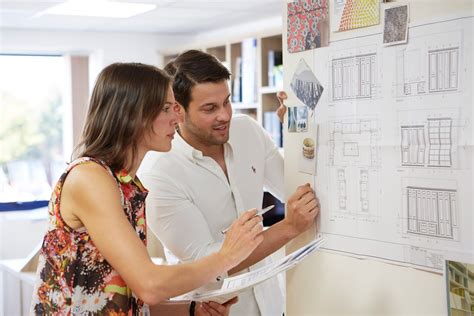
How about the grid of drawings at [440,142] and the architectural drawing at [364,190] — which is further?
the architectural drawing at [364,190]

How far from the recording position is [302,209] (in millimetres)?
1607

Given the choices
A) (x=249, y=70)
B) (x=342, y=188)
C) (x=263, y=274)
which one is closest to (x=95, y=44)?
(x=249, y=70)

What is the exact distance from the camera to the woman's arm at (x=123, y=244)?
4.58ft

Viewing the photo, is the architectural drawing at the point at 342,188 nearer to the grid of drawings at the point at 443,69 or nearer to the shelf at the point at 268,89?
the grid of drawings at the point at 443,69

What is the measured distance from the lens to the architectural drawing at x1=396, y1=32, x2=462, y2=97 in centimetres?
126

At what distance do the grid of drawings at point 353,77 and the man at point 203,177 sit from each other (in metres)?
0.50

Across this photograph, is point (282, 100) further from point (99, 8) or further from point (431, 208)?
point (99, 8)

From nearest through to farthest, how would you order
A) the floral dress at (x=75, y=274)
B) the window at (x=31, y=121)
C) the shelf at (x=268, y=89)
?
the floral dress at (x=75, y=274) < the shelf at (x=268, y=89) < the window at (x=31, y=121)

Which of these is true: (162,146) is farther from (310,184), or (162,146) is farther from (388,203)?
(388,203)

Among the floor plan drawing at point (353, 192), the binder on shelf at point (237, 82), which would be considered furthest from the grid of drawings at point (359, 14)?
the binder on shelf at point (237, 82)

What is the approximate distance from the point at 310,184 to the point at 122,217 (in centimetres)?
46

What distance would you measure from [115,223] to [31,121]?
19.5 feet

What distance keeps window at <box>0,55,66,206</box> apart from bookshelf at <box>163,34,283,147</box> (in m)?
2.03

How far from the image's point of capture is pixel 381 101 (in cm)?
141
